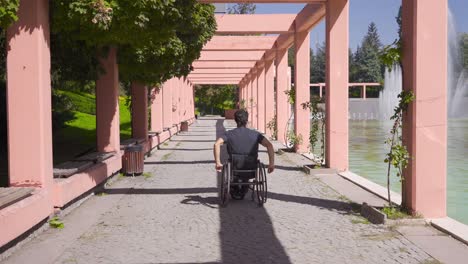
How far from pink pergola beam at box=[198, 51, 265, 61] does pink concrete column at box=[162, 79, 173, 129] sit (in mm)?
1903

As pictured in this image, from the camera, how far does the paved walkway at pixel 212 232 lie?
5.68 meters

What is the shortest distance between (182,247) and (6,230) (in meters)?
1.73

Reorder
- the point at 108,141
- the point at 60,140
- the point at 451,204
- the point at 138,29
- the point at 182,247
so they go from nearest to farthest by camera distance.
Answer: the point at 182,247 → the point at 138,29 → the point at 451,204 → the point at 108,141 → the point at 60,140

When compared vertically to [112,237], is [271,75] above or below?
above

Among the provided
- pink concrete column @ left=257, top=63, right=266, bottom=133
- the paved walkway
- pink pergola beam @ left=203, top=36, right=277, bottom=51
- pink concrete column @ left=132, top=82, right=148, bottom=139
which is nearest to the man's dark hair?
the paved walkway

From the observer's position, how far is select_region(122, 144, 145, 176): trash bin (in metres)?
12.3

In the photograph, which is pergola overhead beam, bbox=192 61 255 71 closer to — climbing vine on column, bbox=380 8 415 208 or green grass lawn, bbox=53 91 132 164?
green grass lawn, bbox=53 91 132 164

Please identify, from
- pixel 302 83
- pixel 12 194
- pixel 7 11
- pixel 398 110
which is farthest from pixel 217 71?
pixel 7 11

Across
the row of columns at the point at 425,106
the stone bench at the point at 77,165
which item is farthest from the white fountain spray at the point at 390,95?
the row of columns at the point at 425,106

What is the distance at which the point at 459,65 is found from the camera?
219 feet

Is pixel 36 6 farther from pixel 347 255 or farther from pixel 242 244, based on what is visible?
pixel 347 255

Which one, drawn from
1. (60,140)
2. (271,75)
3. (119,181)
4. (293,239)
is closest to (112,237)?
(293,239)

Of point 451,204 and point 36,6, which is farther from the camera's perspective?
point 451,204

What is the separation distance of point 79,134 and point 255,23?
10803 millimetres
